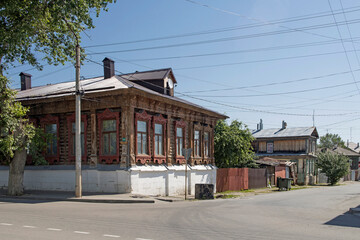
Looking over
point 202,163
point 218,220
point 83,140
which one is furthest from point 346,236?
point 202,163

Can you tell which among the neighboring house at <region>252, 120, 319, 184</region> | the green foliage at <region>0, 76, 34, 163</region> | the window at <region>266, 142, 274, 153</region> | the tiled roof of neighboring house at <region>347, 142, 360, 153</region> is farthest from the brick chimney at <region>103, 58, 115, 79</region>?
the tiled roof of neighboring house at <region>347, 142, 360, 153</region>

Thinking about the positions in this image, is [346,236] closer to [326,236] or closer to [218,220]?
[326,236]

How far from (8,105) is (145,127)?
7.48 m

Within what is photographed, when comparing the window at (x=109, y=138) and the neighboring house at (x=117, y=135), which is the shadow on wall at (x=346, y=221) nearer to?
the neighboring house at (x=117, y=135)

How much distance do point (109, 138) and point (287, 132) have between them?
3910cm

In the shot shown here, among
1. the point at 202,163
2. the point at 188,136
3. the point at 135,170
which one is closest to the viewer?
the point at 135,170

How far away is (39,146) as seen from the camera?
22516mm

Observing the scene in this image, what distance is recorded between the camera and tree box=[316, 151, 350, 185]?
4859 centimetres

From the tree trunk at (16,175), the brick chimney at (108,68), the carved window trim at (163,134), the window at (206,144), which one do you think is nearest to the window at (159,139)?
the carved window trim at (163,134)

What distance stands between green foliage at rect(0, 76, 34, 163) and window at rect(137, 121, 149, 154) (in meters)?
5.69

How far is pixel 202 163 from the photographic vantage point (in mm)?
28812

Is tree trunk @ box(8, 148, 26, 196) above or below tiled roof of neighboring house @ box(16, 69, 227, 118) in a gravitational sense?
below

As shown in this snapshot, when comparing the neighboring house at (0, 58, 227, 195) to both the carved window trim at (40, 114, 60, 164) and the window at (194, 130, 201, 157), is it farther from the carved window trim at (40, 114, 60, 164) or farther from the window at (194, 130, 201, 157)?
the window at (194, 130, 201, 157)

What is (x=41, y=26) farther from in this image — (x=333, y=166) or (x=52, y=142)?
(x=333, y=166)
